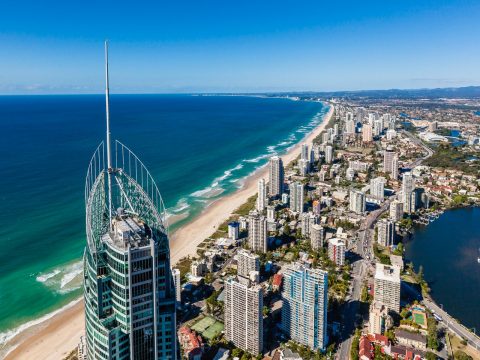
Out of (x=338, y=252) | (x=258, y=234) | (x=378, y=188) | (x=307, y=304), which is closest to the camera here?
(x=307, y=304)

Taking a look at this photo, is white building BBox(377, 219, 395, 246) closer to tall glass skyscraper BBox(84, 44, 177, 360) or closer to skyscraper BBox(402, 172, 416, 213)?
skyscraper BBox(402, 172, 416, 213)

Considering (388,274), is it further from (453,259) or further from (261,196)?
(261,196)

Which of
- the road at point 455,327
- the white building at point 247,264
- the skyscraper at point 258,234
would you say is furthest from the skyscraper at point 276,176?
the road at point 455,327

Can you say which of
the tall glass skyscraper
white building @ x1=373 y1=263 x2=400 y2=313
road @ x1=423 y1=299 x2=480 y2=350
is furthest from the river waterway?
the tall glass skyscraper

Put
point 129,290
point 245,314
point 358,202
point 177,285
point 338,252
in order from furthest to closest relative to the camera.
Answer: point 358,202 → point 338,252 → point 177,285 → point 245,314 → point 129,290

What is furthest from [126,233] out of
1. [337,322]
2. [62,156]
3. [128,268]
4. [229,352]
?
[62,156]

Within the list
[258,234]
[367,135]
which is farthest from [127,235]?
[367,135]

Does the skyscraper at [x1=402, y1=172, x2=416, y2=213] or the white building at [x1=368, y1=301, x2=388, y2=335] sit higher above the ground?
the skyscraper at [x1=402, y1=172, x2=416, y2=213]
